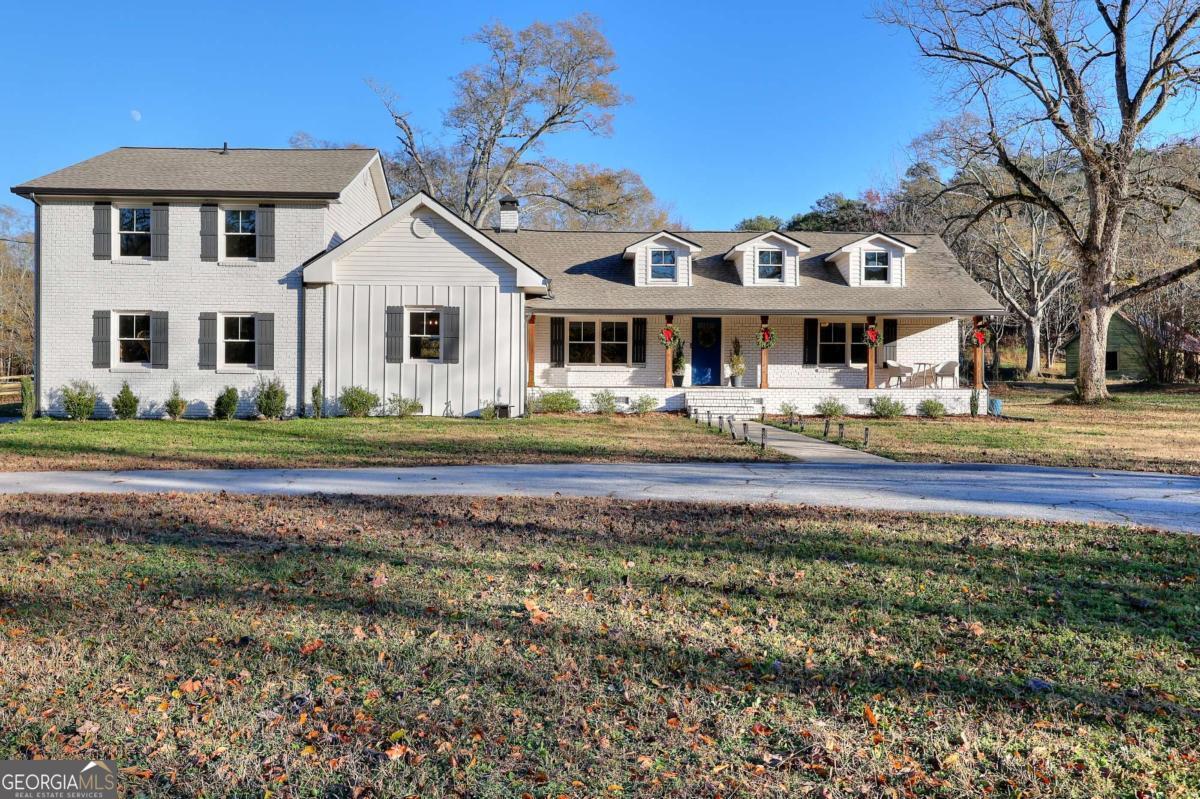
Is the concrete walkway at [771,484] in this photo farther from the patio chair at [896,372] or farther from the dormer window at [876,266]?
the dormer window at [876,266]

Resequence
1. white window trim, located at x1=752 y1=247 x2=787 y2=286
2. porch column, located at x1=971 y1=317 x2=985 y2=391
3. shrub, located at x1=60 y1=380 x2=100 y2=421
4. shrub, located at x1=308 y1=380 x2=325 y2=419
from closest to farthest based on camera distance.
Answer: shrub, located at x1=60 y1=380 x2=100 y2=421
shrub, located at x1=308 y1=380 x2=325 y2=419
porch column, located at x1=971 y1=317 x2=985 y2=391
white window trim, located at x1=752 y1=247 x2=787 y2=286

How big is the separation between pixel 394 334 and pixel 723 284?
975cm

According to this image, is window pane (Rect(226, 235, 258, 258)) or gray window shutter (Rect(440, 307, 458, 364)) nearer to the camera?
gray window shutter (Rect(440, 307, 458, 364))

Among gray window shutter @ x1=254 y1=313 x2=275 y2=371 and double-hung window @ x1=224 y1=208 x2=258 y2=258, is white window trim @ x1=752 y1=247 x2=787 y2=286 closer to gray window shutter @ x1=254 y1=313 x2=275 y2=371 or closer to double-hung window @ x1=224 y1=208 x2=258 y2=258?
gray window shutter @ x1=254 y1=313 x2=275 y2=371

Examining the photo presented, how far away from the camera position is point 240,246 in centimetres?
1878

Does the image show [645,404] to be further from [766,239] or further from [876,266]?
[876,266]

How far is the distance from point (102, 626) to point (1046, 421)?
1994cm

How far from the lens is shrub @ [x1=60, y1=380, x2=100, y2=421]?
57.7ft

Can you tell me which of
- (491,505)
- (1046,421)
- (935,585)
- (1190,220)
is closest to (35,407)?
(491,505)

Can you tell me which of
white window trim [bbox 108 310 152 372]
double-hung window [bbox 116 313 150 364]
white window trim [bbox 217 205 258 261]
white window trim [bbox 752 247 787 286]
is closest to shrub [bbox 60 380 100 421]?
white window trim [bbox 108 310 152 372]

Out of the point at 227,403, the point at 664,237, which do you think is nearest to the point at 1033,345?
the point at 664,237

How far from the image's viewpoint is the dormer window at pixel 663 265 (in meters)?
23.0

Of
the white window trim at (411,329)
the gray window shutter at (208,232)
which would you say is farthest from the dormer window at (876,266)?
the gray window shutter at (208,232)

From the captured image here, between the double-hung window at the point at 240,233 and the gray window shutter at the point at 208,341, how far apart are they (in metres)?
1.55
